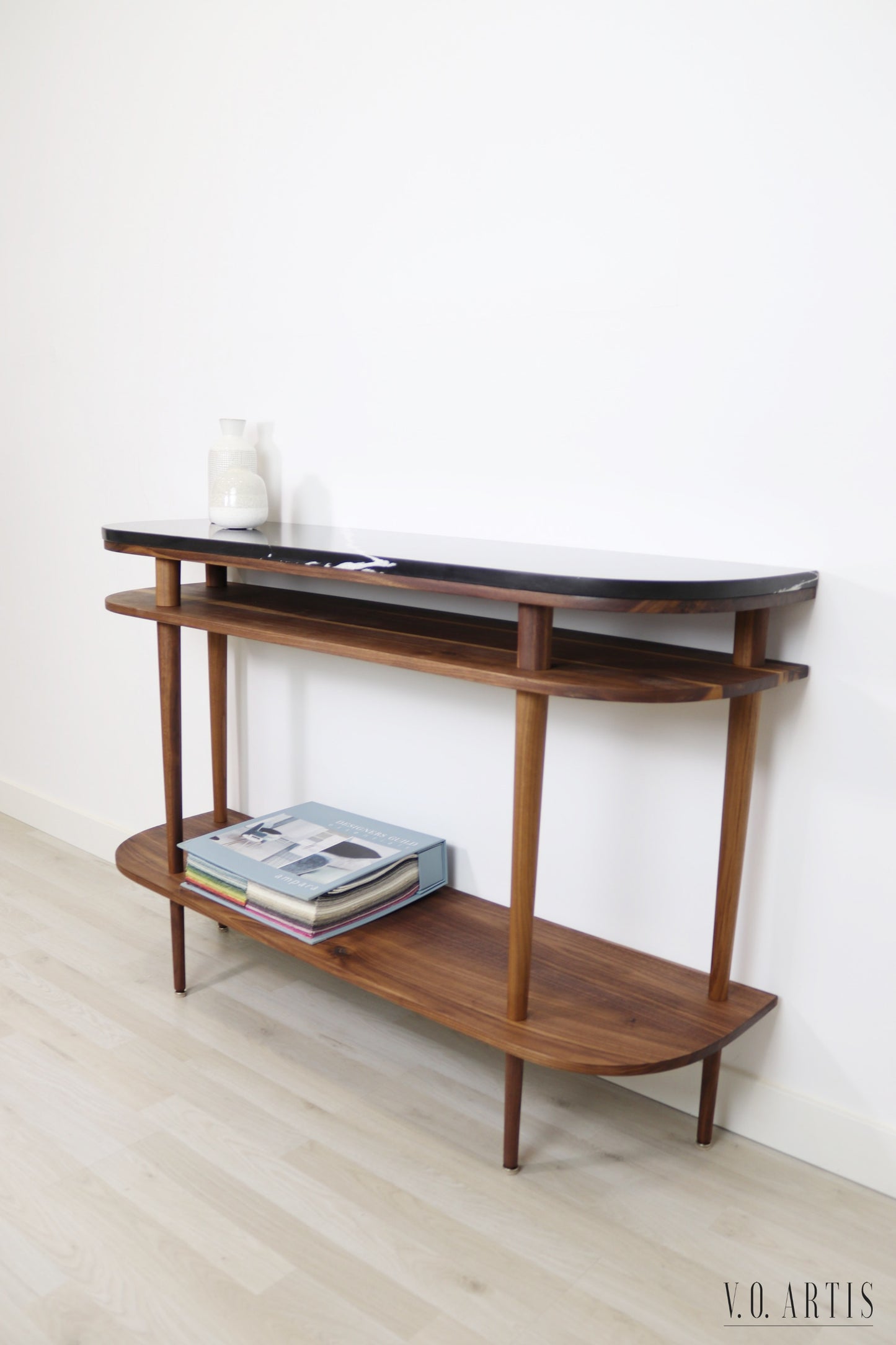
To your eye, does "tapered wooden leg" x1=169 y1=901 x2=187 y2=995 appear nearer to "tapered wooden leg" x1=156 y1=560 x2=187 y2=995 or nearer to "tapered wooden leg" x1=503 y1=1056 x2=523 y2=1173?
"tapered wooden leg" x1=156 y1=560 x2=187 y2=995

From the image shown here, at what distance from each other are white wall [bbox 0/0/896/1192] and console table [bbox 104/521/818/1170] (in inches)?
3.4

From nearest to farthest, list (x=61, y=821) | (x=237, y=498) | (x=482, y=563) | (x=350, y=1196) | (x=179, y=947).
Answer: (x=482, y=563) < (x=350, y=1196) < (x=237, y=498) < (x=179, y=947) < (x=61, y=821)

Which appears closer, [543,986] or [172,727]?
[543,986]

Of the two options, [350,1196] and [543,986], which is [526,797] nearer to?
[543,986]

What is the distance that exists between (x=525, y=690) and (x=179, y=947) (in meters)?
1.05

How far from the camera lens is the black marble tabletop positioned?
1157 millimetres

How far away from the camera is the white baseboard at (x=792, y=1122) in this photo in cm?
143

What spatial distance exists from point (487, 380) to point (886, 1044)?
1162 mm

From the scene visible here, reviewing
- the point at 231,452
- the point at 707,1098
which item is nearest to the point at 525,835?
the point at 707,1098

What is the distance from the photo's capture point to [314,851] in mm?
1758

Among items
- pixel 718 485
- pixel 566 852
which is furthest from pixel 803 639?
pixel 566 852

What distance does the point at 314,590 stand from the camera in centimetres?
205

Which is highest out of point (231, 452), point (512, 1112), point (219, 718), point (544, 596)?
point (231, 452)

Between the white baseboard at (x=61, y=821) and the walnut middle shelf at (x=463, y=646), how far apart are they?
0.91m
